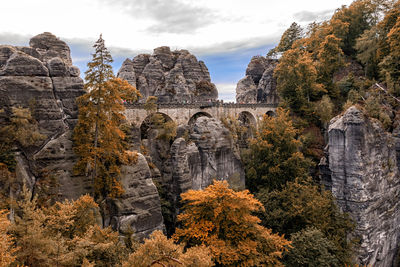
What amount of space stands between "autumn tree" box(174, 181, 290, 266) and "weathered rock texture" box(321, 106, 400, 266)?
42.3 feet

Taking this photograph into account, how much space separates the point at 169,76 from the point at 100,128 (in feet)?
94.9

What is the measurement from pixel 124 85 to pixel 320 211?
20235 mm

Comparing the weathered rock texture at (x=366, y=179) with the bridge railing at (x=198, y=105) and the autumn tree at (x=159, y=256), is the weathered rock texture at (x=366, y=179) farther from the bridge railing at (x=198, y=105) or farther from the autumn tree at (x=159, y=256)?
the autumn tree at (x=159, y=256)

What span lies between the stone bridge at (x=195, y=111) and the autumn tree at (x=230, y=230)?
14.8 m

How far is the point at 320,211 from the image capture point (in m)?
22.8

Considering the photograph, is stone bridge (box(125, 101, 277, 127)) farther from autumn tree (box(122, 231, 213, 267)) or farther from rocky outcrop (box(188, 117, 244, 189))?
autumn tree (box(122, 231, 213, 267))

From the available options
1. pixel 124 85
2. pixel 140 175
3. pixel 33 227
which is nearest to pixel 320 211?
pixel 140 175

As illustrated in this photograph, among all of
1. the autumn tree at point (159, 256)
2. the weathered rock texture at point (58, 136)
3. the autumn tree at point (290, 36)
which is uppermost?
the autumn tree at point (290, 36)

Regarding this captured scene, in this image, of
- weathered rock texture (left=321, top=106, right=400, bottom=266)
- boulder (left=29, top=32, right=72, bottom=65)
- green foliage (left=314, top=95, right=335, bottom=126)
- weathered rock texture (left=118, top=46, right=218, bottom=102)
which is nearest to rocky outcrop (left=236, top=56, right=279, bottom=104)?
weathered rock texture (left=118, top=46, right=218, bottom=102)

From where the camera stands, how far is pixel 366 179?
83.1ft

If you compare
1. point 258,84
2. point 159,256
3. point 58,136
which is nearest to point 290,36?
point 258,84

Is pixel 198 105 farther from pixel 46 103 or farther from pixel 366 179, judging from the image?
pixel 366 179

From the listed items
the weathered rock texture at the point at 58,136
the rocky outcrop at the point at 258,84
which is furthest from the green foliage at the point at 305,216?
the rocky outcrop at the point at 258,84

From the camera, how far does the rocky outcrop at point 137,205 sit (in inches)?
722
